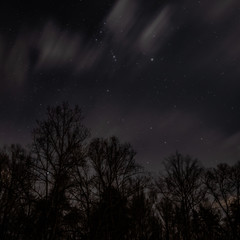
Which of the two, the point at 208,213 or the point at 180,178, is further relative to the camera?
the point at 208,213

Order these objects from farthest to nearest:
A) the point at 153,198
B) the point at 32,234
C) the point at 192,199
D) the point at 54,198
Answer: the point at 153,198
the point at 192,199
the point at 32,234
the point at 54,198

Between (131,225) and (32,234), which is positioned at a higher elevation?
(131,225)

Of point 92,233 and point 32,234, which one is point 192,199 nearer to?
point 92,233

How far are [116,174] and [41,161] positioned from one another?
7137mm

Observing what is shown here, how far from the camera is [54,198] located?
15203mm

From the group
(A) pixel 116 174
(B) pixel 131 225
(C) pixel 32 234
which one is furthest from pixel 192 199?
(C) pixel 32 234

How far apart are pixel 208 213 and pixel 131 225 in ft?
71.9

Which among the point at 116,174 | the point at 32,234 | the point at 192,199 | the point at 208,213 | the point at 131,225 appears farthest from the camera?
the point at 208,213

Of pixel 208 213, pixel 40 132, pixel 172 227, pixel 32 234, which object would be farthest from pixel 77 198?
pixel 208 213

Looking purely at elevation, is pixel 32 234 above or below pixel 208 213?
below

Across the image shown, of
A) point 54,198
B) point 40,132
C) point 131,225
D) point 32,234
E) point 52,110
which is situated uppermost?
point 52,110

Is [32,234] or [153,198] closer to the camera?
[32,234]

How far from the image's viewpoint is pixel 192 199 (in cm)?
2802

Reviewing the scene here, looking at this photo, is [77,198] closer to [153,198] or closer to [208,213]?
[153,198]
